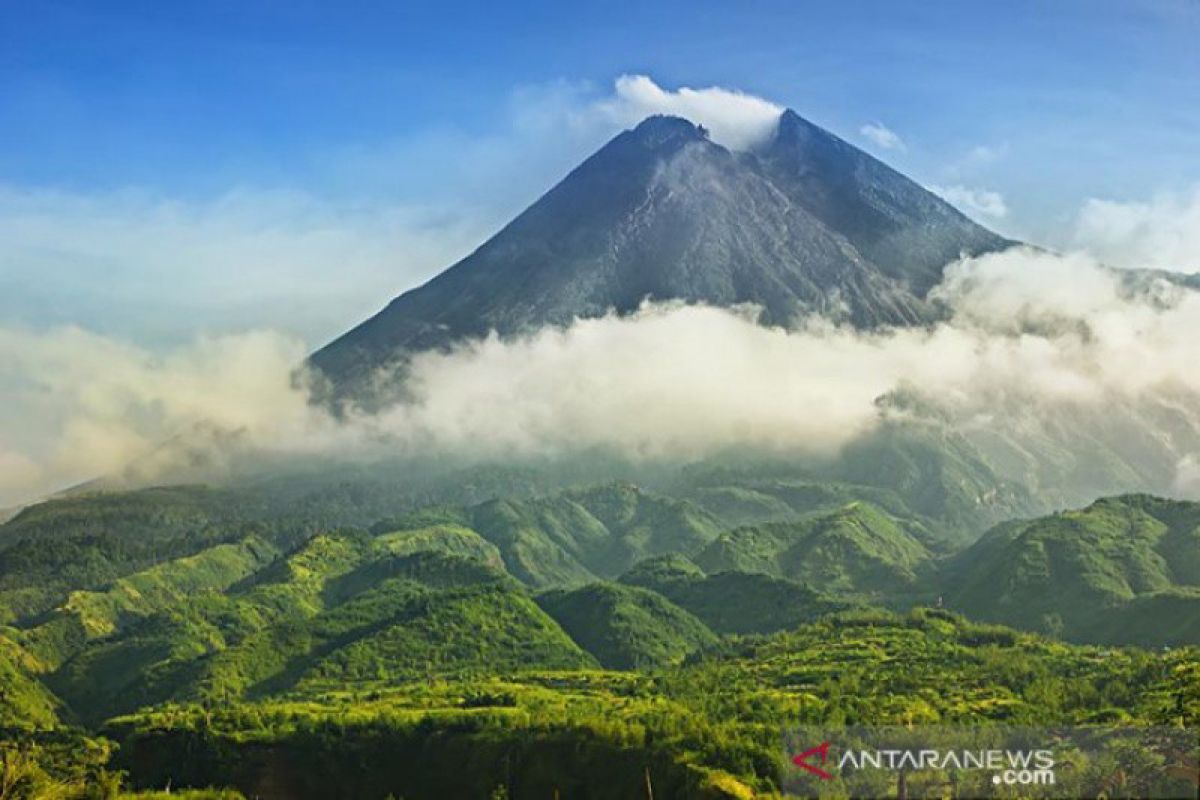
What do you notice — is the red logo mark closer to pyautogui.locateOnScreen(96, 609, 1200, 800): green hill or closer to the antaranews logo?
the antaranews logo

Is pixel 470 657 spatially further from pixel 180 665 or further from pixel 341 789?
pixel 341 789

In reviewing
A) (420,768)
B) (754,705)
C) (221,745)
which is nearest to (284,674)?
(221,745)

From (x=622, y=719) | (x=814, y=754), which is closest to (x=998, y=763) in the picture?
(x=814, y=754)

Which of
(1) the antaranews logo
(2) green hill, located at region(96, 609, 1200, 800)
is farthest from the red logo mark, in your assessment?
(2) green hill, located at region(96, 609, 1200, 800)

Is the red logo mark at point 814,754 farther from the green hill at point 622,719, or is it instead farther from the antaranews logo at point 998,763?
the green hill at point 622,719

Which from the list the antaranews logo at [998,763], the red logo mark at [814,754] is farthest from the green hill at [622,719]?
the antaranews logo at [998,763]

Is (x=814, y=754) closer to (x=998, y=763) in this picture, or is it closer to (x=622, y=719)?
(x=998, y=763)
